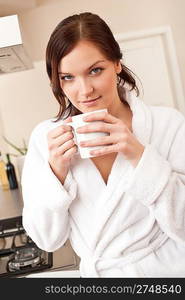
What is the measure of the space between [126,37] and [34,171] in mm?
2593

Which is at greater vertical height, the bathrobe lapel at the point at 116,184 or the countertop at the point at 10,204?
the bathrobe lapel at the point at 116,184

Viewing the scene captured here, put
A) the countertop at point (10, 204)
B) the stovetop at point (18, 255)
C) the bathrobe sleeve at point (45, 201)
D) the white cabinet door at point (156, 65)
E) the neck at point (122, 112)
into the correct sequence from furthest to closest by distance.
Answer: the white cabinet door at point (156, 65) < the countertop at point (10, 204) < the stovetop at point (18, 255) < the neck at point (122, 112) < the bathrobe sleeve at point (45, 201)

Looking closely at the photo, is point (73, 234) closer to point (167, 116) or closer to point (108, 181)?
point (108, 181)

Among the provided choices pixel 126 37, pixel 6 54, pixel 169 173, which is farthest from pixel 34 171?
pixel 126 37

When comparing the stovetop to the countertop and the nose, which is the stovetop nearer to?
the countertop

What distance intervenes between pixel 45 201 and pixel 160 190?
0.28m

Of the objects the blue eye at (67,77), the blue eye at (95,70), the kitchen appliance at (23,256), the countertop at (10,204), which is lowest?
the countertop at (10,204)

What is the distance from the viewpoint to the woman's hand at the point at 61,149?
2.71 ft

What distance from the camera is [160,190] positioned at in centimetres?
82

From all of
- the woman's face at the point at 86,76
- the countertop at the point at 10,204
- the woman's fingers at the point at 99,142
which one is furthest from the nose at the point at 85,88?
the countertop at the point at 10,204

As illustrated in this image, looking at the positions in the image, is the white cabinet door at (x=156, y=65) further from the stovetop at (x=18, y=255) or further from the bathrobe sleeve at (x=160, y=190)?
the bathrobe sleeve at (x=160, y=190)

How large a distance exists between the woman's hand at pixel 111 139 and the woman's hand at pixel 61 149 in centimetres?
6

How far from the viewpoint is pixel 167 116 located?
984 millimetres

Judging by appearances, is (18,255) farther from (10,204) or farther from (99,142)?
(99,142)
